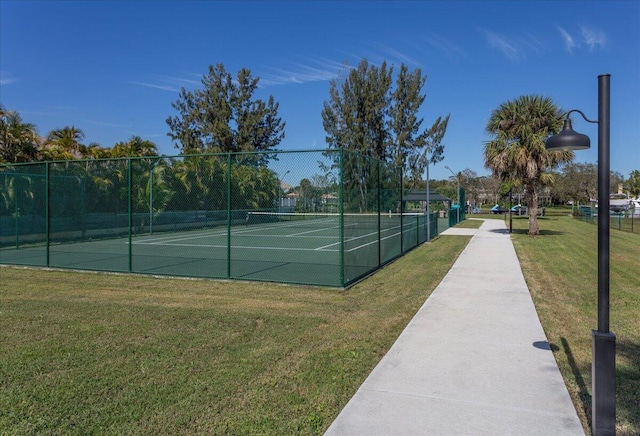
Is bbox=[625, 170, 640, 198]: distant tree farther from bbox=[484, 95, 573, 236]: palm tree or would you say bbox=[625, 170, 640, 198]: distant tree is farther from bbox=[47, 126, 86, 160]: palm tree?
bbox=[47, 126, 86, 160]: palm tree

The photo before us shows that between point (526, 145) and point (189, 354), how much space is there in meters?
20.5

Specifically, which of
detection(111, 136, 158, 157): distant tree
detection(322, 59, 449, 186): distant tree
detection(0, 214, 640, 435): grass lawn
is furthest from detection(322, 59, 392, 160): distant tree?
detection(0, 214, 640, 435): grass lawn

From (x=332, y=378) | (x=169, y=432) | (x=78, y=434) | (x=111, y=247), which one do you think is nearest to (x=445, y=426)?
(x=332, y=378)

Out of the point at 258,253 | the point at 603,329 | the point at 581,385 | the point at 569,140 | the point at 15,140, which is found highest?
the point at 15,140

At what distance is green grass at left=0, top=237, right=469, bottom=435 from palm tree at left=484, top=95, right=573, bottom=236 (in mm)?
14555

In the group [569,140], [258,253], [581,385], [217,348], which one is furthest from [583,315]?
[258,253]

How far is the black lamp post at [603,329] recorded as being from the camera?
330cm

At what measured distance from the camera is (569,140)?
3754 millimetres

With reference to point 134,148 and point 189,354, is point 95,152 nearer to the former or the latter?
point 134,148

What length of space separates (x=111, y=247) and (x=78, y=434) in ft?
46.3

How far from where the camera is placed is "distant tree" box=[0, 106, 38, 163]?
67.8ft

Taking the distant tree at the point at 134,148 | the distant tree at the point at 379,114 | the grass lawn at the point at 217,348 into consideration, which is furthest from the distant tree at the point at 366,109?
the grass lawn at the point at 217,348

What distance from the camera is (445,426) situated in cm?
356

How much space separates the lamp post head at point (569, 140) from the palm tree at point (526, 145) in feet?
62.7
